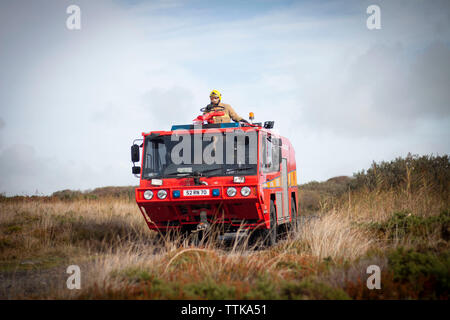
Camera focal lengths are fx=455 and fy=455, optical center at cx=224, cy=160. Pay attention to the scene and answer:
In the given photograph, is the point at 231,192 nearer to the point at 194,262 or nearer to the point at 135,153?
the point at 135,153

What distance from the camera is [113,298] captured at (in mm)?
5297

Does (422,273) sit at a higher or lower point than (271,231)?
lower

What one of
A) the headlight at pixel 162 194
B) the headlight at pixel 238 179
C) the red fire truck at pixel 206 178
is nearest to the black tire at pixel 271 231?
the red fire truck at pixel 206 178

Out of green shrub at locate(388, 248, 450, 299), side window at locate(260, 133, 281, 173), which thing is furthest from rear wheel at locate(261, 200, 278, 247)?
green shrub at locate(388, 248, 450, 299)

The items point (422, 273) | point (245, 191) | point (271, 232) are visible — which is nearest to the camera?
point (422, 273)

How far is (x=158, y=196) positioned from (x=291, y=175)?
19.3 feet

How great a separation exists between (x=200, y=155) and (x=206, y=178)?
0.63m

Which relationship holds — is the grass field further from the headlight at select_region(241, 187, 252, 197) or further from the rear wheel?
the headlight at select_region(241, 187, 252, 197)

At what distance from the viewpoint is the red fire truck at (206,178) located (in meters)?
9.61

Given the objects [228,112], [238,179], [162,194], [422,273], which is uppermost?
[228,112]

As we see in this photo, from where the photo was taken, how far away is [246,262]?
700 centimetres

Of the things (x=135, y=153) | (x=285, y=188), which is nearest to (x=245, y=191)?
(x=135, y=153)

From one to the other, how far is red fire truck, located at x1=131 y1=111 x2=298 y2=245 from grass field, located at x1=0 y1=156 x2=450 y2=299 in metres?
0.97
